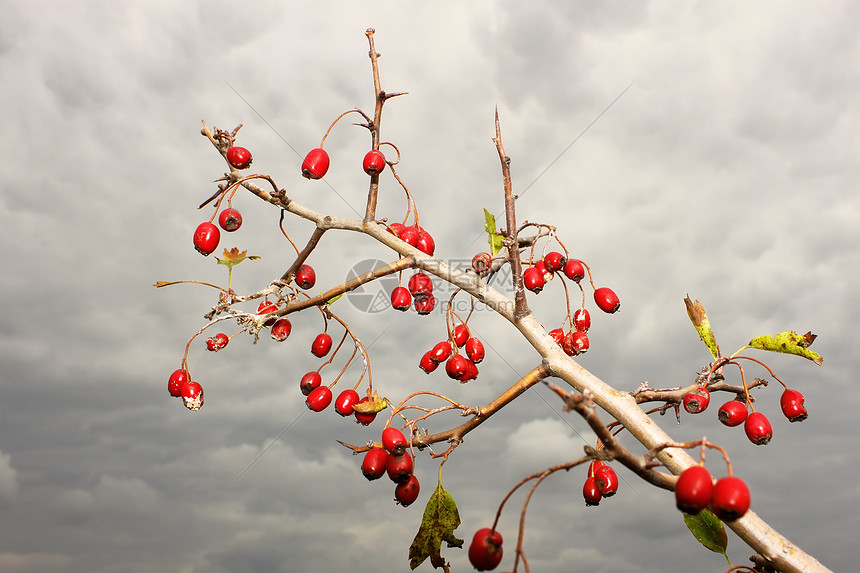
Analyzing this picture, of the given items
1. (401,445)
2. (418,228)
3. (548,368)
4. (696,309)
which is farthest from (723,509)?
(418,228)

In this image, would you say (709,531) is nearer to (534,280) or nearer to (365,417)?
(534,280)

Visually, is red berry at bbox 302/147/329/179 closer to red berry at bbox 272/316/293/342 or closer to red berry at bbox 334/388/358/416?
red berry at bbox 272/316/293/342

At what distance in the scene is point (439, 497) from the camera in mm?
2834

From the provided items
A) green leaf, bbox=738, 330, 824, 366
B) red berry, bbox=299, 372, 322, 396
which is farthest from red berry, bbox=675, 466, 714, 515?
red berry, bbox=299, 372, 322, 396

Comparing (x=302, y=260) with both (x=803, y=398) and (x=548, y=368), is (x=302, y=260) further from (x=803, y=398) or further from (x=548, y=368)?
(x=803, y=398)

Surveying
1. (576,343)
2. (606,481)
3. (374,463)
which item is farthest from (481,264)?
(606,481)

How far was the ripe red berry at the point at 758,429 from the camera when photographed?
2721 mm

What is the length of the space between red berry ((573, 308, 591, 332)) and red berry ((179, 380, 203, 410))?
2.11m

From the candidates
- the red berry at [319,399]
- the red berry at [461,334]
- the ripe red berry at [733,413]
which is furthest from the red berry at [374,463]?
the ripe red berry at [733,413]

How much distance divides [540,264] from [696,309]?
2.68ft

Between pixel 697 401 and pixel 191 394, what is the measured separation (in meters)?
2.59

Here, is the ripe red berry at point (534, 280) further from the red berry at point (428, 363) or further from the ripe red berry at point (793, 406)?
the ripe red berry at point (793, 406)

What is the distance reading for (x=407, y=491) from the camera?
2734 mm

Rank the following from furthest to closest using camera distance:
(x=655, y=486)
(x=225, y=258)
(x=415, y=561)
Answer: (x=225, y=258) → (x=415, y=561) → (x=655, y=486)
